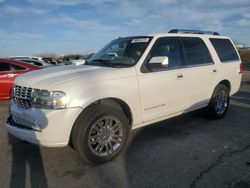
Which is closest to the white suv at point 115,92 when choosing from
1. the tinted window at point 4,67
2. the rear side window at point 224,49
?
the rear side window at point 224,49

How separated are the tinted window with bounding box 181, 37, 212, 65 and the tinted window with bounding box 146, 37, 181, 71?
0.23 metres

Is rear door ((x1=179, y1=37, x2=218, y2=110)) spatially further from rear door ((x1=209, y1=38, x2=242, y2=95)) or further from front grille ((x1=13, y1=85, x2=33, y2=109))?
front grille ((x1=13, y1=85, x2=33, y2=109))

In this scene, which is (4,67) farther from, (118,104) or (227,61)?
(227,61)

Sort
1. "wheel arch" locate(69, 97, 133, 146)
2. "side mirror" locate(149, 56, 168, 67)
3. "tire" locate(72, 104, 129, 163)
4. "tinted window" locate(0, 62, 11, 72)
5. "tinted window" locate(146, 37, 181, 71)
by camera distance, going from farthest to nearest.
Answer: "tinted window" locate(0, 62, 11, 72) < "tinted window" locate(146, 37, 181, 71) < "side mirror" locate(149, 56, 168, 67) < "wheel arch" locate(69, 97, 133, 146) < "tire" locate(72, 104, 129, 163)

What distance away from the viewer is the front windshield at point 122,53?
4.76 metres

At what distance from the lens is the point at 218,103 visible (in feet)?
21.1

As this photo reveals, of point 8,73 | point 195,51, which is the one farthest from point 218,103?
point 8,73

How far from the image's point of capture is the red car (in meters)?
8.40

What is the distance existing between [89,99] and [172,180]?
1.47m

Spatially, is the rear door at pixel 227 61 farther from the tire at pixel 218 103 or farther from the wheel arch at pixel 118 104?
the wheel arch at pixel 118 104

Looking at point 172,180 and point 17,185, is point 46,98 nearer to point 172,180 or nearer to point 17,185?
point 17,185

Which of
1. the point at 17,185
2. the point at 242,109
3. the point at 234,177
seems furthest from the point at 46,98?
→ the point at 242,109

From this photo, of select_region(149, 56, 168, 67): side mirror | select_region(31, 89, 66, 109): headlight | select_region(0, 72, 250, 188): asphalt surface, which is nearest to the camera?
select_region(0, 72, 250, 188): asphalt surface

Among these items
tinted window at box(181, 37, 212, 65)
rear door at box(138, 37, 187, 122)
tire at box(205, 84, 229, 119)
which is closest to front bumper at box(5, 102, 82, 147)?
rear door at box(138, 37, 187, 122)
